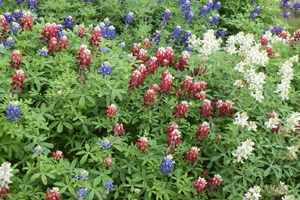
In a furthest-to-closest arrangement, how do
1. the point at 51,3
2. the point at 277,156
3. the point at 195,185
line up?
the point at 51,3 < the point at 277,156 < the point at 195,185

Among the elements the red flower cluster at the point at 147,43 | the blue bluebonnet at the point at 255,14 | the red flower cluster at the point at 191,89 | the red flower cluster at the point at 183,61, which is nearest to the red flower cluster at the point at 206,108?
the red flower cluster at the point at 191,89

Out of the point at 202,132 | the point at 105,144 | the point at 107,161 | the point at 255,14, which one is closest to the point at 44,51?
the point at 105,144

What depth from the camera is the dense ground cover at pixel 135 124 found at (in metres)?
3.04

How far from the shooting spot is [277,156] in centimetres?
353

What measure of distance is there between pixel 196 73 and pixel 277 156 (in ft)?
5.18

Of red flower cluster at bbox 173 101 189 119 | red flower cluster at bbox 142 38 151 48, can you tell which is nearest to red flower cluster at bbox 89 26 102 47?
red flower cluster at bbox 142 38 151 48

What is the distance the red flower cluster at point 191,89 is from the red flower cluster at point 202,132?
0.43 meters

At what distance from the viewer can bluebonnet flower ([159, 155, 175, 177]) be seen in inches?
123

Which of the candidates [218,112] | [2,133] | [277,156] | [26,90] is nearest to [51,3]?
[26,90]

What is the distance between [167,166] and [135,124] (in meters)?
0.88

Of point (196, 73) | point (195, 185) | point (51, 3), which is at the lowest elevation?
point (195, 185)

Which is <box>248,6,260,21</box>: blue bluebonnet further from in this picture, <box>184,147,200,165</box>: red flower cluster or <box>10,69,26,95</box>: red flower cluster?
<box>10,69,26,95</box>: red flower cluster

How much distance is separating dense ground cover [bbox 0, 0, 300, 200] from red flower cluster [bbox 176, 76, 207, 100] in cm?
1

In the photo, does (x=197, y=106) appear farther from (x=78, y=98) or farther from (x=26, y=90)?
(x=26, y=90)
